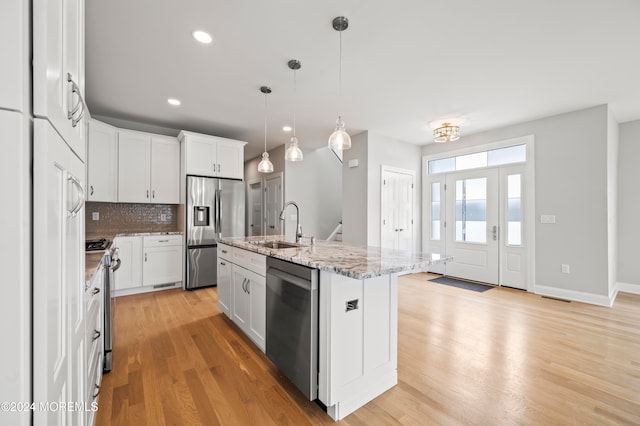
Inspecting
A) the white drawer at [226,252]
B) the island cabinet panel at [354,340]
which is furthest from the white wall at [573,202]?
the white drawer at [226,252]

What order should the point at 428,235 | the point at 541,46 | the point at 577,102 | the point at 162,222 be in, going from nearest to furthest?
the point at 541,46 → the point at 577,102 → the point at 162,222 → the point at 428,235

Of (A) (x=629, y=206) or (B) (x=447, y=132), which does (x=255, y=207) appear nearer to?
(B) (x=447, y=132)

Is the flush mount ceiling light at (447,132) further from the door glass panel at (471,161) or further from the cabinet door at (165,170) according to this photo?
the cabinet door at (165,170)

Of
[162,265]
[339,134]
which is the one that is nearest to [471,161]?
[339,134]

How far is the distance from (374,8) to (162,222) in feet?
14.6

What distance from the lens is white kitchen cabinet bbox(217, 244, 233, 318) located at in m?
2.91

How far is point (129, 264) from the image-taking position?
13.0 ft

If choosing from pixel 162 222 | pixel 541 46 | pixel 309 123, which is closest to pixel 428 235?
pixel 309 123

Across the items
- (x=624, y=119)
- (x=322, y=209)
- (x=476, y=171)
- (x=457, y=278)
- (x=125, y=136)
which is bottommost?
(x=457, y=278)

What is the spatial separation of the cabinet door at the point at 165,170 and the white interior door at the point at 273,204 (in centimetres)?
210

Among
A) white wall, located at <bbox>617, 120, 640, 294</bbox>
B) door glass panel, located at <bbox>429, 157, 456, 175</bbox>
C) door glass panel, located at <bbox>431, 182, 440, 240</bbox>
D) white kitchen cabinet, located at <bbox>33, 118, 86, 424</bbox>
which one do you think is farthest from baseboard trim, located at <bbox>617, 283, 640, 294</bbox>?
white kitchen cabinet, located at <bbox>33, 118, 86, 424</bbox>

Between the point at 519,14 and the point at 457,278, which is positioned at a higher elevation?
the point at 519,14

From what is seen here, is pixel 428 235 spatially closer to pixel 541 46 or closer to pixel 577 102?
pixel 577 102

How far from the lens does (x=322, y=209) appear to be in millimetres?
6469
